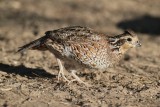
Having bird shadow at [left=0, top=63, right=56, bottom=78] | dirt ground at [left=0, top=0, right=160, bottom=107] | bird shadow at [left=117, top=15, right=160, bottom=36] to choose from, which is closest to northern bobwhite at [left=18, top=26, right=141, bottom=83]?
dirt ground at [left=0, top=0, right=160, bottom=107]

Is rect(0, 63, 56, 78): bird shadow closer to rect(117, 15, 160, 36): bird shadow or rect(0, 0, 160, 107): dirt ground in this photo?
rect(0, 0, 160, 107): dirt ground

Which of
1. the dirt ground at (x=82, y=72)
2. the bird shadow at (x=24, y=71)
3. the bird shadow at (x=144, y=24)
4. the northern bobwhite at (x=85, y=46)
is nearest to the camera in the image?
the dirt ground at (x=82, y=72)

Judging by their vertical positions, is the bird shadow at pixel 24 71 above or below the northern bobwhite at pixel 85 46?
below

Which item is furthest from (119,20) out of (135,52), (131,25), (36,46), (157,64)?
(36,46)

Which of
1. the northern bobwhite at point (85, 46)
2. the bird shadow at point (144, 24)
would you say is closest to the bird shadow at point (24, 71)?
the northern bobwhite at point (85, 46)

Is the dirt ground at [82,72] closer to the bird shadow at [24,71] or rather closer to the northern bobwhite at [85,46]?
the bird shadow at [24,71]

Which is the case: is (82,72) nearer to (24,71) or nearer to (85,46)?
(24,71)

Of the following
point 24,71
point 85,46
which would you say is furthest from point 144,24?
point 85,46
